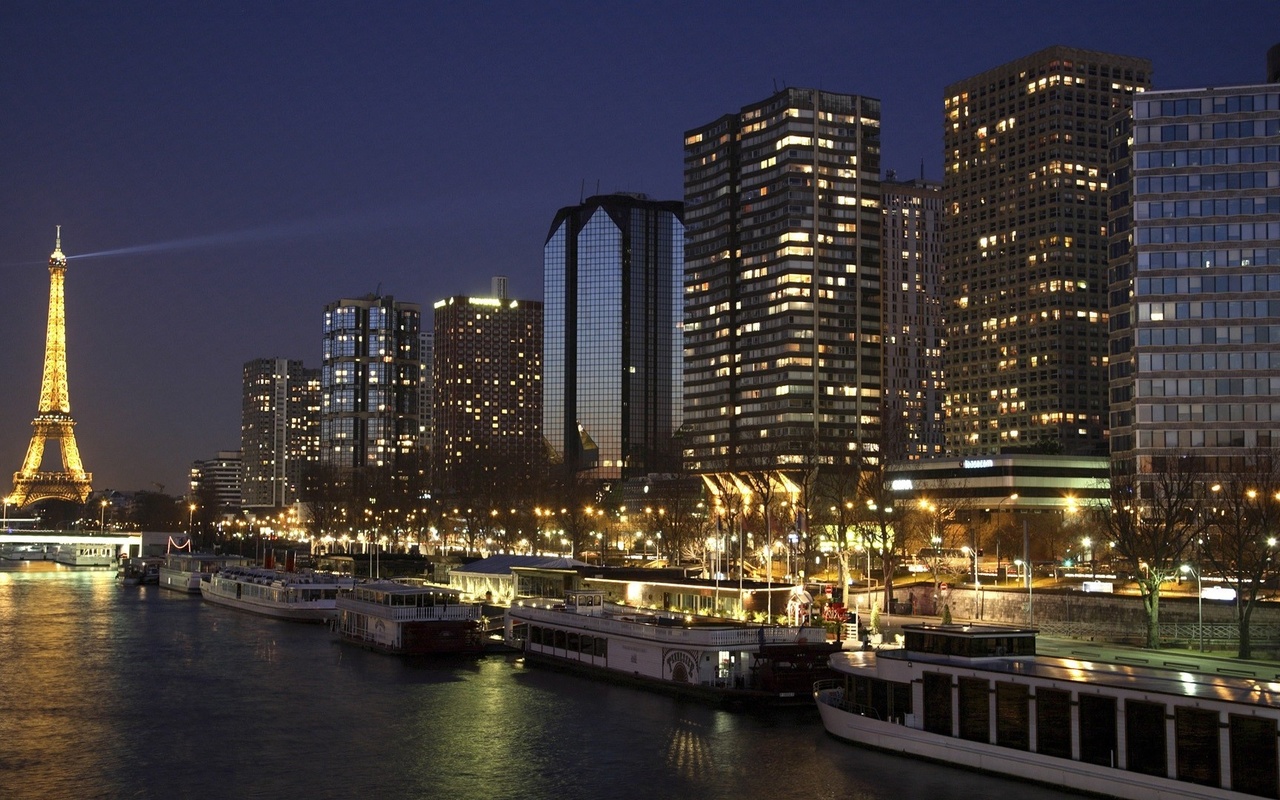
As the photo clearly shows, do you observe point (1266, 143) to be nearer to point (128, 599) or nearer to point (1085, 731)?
point (1085, 731)

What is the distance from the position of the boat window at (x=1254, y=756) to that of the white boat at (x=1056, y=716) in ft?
0.10

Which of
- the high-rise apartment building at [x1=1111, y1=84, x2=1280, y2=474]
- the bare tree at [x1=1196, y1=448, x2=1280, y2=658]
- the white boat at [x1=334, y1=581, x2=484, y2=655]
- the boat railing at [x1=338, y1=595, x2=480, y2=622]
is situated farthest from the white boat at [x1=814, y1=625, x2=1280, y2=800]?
the high-rise apartment building at [x1=1111, y1=84, x2=1280, y2=474]

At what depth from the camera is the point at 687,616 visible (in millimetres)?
72812

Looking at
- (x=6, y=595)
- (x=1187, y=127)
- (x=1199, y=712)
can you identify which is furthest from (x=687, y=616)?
(x=6, y=595)

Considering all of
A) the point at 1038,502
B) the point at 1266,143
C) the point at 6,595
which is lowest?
the point at 6,595

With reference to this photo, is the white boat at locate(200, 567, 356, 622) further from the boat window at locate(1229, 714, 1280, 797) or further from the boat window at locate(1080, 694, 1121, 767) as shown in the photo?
the boat window at locate(1229, 714, 1280, 797)

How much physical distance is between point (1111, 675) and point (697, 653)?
21.7m

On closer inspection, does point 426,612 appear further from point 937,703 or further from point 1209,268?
point 1209,268

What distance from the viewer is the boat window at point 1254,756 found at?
3809 cm

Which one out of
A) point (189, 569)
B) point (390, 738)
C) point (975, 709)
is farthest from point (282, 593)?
point (975, 709)

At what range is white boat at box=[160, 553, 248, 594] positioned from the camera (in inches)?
5925

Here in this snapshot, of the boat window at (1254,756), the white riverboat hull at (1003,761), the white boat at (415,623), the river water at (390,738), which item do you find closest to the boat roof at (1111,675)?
the boat window at (1254,756)

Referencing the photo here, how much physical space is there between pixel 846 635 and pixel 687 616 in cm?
945

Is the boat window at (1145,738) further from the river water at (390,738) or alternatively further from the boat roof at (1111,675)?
the river water at (390,738)
